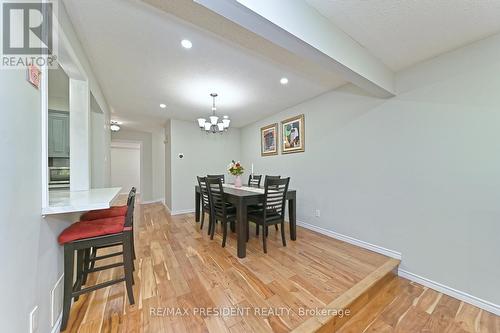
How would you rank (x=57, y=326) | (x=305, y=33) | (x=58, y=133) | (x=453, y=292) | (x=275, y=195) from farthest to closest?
(x=58, y=133) < (x=275, y=195) < (x=453, y=292) < (x=305, y=33) < (x=57, y=326)

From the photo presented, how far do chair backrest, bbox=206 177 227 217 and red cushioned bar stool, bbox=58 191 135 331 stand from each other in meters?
1.16

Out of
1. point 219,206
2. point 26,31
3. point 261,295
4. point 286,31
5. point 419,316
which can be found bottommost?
point 419,316

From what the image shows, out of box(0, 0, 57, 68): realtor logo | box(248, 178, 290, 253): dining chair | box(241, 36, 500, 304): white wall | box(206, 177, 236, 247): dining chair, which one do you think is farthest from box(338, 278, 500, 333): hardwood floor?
box(0, 0, 57, 68): realtor logo

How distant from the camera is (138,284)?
180 centimetres

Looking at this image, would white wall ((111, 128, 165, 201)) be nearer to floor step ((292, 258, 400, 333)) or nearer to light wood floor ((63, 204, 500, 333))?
light wood floor ((63, 204, 500, 333))

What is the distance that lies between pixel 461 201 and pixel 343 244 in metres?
1.39

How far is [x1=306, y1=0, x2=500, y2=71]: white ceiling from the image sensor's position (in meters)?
1.37

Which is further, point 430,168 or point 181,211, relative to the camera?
point 181,211

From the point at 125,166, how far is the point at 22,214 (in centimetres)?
836

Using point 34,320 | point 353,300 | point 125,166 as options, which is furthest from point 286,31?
point 125,166

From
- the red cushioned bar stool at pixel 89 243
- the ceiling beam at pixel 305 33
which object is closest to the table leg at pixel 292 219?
the ceiling beam at pixel 305 33

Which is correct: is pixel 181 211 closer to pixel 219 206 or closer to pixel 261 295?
pixel 219 206

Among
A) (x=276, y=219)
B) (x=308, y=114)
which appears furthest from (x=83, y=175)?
→ (x=308, y=114)

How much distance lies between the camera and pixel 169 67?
2264 millimetres
